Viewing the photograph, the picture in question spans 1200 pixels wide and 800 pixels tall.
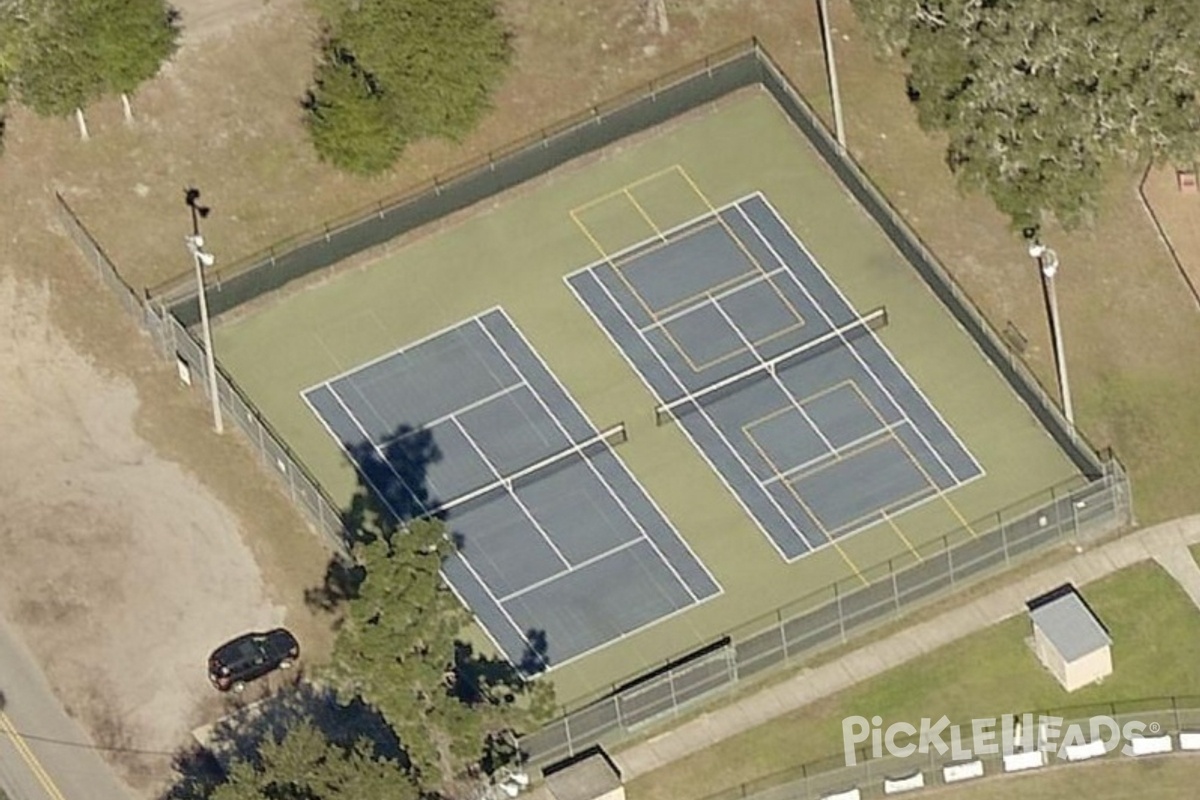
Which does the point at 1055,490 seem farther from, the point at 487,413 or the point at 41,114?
the point at 41,114

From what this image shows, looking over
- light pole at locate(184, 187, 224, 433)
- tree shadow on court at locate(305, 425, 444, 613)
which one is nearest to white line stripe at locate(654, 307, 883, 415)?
tree shadow on court at locate(305, 425, 444, 613)

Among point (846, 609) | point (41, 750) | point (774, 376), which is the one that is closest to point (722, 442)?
point (774, 376)

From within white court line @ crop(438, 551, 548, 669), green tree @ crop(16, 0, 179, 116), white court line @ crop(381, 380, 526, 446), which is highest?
green tree @ crop(16, 0, 179, 116)

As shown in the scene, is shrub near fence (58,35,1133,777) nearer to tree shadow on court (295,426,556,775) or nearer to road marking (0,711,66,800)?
tree shadow on court (295,426,556,775)

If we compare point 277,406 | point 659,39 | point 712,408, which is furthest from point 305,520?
point 659,39

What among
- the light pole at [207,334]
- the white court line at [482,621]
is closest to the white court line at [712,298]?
the white court line at [482,621]

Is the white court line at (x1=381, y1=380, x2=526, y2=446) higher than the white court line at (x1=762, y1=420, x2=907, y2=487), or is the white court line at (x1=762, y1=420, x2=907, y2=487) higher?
the white court line at (x1=381, y1=380, x2=526, y2=446)

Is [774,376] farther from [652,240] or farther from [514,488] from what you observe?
[514,488]
